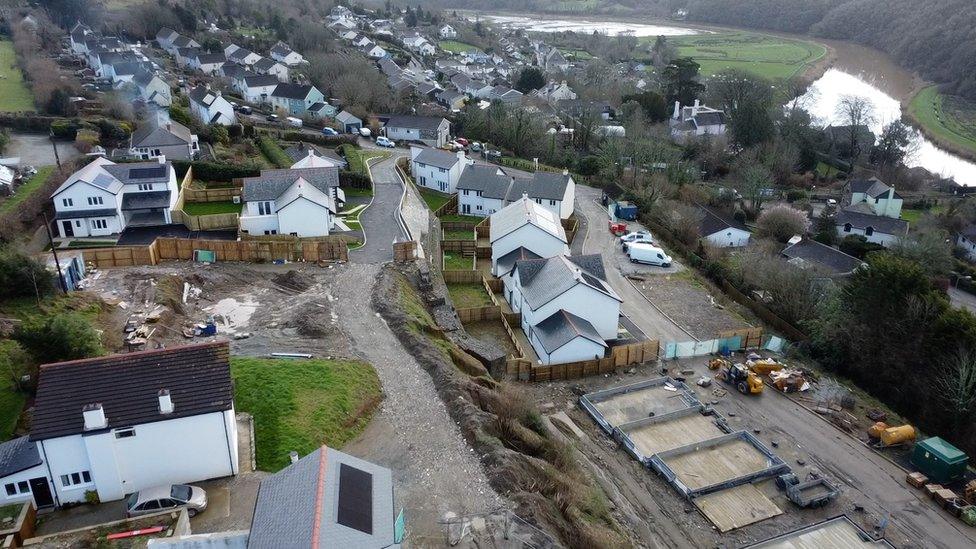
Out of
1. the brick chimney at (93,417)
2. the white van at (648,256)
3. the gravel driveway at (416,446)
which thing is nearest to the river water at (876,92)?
the white van at (648,256)

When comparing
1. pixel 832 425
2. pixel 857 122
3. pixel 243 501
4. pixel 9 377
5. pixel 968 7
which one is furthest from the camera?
pixel 968 7

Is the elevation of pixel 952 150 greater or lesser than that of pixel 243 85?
lesser

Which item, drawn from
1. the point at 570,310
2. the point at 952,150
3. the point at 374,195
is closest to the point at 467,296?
the point at 570,310

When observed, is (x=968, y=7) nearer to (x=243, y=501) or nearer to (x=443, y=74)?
(x=443, y=74)

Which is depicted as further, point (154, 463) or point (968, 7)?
point (968, 7)

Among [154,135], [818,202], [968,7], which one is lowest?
[818,202]

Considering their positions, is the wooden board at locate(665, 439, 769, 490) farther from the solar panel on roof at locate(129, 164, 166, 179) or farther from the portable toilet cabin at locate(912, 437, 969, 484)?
the solar panel on roof at locate(129, 164, 166, 179)

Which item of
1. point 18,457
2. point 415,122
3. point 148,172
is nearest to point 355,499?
point 18,457
